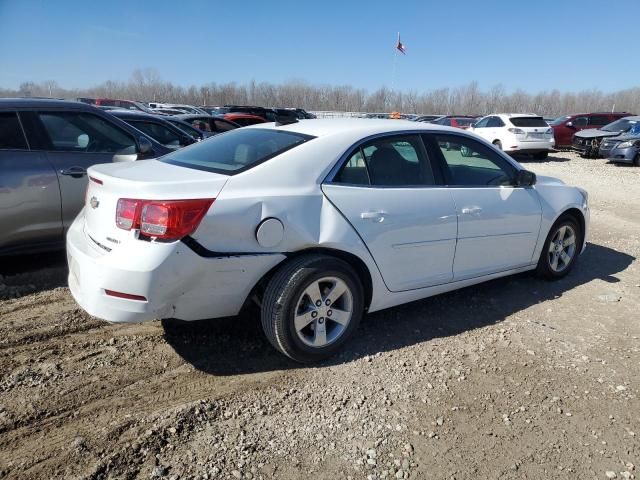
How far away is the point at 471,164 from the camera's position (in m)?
4.20

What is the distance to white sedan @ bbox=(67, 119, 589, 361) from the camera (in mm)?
2779

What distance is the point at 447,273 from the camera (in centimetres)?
385

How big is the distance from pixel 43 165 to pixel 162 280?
266cm

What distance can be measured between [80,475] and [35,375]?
3.47 ft

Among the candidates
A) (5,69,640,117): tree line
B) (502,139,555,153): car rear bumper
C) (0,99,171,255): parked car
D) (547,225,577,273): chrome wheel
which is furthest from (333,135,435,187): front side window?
(5,69,640,117): tree line

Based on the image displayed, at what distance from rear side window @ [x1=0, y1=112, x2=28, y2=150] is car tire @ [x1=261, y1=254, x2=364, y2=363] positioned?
10.1 ft

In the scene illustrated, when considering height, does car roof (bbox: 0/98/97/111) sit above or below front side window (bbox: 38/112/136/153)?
above

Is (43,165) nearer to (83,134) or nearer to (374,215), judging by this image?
(83,134)

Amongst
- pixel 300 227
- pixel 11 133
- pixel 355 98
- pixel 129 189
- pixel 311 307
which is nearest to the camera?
pixel 129 189

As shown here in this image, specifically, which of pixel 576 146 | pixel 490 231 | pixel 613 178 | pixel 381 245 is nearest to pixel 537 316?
pixel 490 231

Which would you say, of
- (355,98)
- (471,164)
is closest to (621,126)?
(471,164)

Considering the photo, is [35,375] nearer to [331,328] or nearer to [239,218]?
[239,218]

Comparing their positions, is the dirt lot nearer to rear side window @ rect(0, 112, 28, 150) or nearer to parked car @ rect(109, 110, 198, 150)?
rear side window @ rect(0, 112, 28, 150)

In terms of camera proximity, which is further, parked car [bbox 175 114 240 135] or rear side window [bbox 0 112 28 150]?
parked car [bbox 175 114 240 135]
